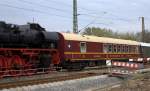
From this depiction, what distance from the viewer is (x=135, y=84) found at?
19.1 meters

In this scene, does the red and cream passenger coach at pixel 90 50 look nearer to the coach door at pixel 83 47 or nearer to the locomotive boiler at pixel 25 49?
the coach door at pixel 83 47

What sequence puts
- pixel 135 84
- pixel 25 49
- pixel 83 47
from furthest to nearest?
pixel 83 47, pixel 25 49, pixel 135 84

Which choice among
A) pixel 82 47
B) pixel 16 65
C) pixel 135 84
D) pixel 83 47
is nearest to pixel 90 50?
pixel 83 47

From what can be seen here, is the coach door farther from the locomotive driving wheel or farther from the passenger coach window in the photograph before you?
the locomotive driving wheel

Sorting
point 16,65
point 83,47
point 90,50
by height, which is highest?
point 83,47

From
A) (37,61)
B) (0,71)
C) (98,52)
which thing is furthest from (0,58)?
(98,52)

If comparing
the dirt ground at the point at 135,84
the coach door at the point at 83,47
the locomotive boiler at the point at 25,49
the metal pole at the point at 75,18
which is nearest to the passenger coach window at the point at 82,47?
the coach door at the point at 83,47

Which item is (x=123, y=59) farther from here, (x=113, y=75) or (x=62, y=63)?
(x=113, y=75)

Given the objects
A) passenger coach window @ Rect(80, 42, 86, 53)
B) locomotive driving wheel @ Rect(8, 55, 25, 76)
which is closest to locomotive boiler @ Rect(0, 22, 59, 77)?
locomotive driving wheel @ Rect(8, 55, 25, 76)

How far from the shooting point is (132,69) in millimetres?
26438

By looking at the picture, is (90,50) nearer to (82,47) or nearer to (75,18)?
(82,47)

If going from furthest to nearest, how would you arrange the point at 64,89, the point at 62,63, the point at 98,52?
the point at 98,52
the point at 62,63
the point at 64,89

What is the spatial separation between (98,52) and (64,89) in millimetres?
17591

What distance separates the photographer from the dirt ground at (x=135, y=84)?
56.8 ft
